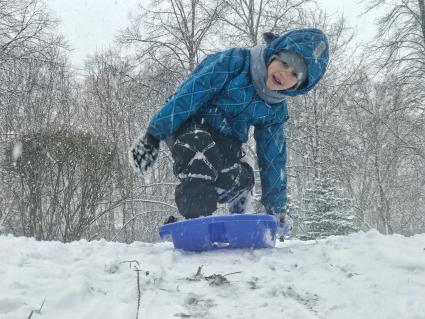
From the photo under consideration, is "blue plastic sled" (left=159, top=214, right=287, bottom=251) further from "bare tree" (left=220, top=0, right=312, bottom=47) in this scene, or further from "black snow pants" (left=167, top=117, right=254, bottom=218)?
"bare tree" (left=220, top=0, right=312, bottom=47)

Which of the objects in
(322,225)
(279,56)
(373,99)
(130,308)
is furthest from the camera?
(373,99)

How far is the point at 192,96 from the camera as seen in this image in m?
2.34

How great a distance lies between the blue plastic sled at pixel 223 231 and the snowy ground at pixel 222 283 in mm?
147

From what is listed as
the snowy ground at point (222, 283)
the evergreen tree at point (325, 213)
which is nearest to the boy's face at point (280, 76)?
the snowy ground at point (222, 283)

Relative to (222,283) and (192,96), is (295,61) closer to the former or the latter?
(192,96)

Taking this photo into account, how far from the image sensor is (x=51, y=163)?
592 centimetres

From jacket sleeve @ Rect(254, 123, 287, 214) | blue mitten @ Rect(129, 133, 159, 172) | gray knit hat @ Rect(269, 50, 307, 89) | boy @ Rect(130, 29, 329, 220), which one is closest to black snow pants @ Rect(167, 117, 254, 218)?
boy @ Rect(130, 29, 329, 220)

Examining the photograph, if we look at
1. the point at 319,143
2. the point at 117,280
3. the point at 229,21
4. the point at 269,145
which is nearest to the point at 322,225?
the point at 319,143

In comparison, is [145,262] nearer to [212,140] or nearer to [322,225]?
[212,140]

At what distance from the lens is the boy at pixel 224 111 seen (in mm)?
2295

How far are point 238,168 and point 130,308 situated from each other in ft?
5.16

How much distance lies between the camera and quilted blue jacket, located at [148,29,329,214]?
2.31 metres

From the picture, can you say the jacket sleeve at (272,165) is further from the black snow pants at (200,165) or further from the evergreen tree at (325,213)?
the evergreen tree at (325,213)

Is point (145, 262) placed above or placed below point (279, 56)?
below
